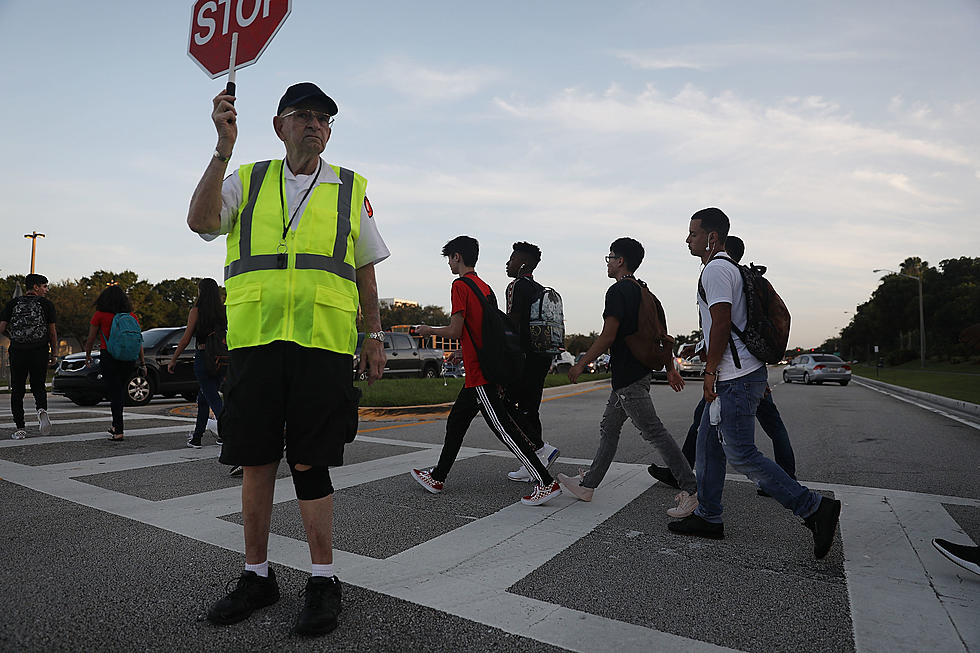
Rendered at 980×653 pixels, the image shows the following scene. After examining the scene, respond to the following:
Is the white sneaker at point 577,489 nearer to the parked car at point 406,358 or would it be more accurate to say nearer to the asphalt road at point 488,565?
the asphalt road at point 488,565

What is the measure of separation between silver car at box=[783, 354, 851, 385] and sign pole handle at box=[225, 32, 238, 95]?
28353 mm

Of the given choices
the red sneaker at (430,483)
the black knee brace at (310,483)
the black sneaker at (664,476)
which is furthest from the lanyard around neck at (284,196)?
the black sneaker at (664,476)

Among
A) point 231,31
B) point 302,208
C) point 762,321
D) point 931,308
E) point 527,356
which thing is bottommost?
point 527,356

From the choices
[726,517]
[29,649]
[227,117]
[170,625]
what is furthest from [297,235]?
[726,517]

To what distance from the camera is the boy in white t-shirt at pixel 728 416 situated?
3.27m

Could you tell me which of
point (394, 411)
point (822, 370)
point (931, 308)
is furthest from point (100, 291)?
point (931, 308)

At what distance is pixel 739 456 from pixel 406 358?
1941 cm

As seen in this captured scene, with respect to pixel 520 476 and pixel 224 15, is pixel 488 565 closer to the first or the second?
pixel 520 476

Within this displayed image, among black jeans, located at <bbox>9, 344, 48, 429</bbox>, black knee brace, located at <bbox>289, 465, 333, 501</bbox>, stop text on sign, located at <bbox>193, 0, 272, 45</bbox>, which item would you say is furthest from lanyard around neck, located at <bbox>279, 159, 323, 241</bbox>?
black jeans, located at <bbox>9, 344, 48, 429</bbox>

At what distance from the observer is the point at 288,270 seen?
2418mm

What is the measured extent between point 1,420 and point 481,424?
684 cm

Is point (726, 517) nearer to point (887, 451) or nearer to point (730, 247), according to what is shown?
point (730, 247)

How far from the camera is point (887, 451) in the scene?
7.07 metres

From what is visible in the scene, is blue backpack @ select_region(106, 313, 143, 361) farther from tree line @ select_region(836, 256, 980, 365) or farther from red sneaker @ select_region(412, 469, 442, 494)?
tree line @ select_region(836, 256, 980, 365)
